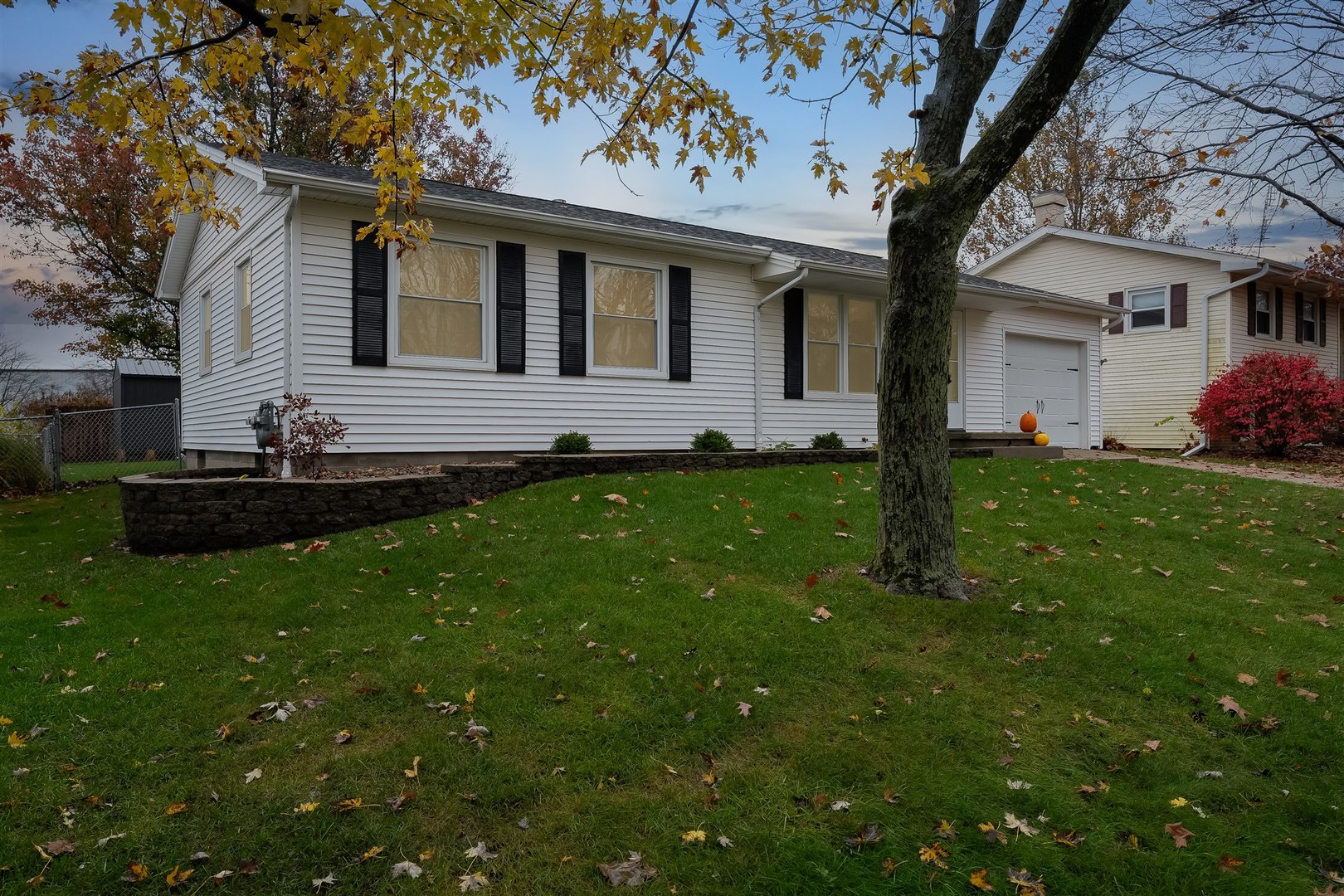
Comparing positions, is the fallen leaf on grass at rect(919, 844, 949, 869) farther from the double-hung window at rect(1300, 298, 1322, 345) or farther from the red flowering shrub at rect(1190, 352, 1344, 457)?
the double-hung window at rect(1300, 298, 1322, 345)

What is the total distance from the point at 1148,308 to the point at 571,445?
51.9 feet

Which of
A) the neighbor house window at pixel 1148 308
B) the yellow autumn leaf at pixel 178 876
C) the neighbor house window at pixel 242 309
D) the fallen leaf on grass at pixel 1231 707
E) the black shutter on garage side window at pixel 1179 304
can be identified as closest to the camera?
the yellow autumn leaf at pixel 178 876

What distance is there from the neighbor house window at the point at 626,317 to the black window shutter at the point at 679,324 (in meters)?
0.19

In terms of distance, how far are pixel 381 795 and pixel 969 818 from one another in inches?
89.7

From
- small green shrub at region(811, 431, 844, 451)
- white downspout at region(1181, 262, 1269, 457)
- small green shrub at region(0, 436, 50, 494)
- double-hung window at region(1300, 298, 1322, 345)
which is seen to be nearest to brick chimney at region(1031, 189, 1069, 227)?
A: white downspout at region(1181, 262, 1269, 457)

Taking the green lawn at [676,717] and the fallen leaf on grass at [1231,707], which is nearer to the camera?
the green lawn at [676,717]

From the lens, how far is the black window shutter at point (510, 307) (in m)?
9.71

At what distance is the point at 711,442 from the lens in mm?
10961

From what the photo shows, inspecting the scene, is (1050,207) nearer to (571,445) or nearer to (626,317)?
(626,317)

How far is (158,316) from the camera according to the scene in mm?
21859

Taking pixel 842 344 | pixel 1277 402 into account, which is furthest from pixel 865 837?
pixel 1277 402

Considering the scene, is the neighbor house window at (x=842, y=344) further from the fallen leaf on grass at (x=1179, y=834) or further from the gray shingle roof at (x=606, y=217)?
the fallen leaf on grass at (x=1179, y=834)

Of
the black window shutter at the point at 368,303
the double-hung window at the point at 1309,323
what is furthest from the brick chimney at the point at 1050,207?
the black window shutter at the point at 368,303

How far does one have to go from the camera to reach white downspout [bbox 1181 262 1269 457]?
16391 mm
